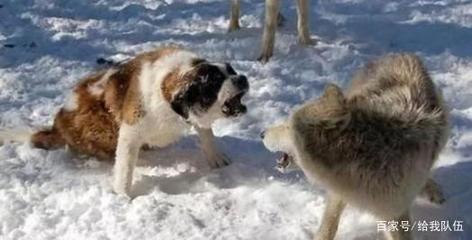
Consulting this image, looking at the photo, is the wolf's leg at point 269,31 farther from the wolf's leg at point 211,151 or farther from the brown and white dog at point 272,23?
the wolf's leg at point 211,151

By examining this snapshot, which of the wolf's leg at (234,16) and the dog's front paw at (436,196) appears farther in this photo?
the wolf's leg at (234,16)

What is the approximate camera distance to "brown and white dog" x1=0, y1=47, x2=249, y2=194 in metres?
4.28

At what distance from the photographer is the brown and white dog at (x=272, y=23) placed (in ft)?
21.1

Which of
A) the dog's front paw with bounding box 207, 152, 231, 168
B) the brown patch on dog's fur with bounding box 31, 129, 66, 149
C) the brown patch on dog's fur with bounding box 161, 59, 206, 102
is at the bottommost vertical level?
the dog's front paw with bounding box 207, 152, 231, 168

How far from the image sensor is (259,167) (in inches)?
190

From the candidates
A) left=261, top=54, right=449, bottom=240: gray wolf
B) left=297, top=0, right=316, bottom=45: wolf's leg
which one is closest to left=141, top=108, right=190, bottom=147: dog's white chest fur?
left=261, top=54, right=449, bottom=240: gray wolf

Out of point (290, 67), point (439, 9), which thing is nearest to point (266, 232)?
point (290, 67)

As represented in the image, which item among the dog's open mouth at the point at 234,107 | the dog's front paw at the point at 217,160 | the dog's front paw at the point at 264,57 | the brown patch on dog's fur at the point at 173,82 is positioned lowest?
the dog's front paw at the point at 217,160

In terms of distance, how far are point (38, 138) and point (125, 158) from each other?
81 centimetres

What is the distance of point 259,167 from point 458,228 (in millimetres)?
1332

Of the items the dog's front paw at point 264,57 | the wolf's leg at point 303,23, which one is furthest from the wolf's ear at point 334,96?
the wolf's leg at point 303,23

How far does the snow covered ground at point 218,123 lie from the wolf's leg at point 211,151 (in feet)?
0.23

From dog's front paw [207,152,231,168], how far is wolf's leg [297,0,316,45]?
206 centimetres

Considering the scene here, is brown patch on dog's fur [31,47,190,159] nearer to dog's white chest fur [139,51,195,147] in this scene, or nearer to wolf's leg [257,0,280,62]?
dog's white chest fur [139,51,195,147]
